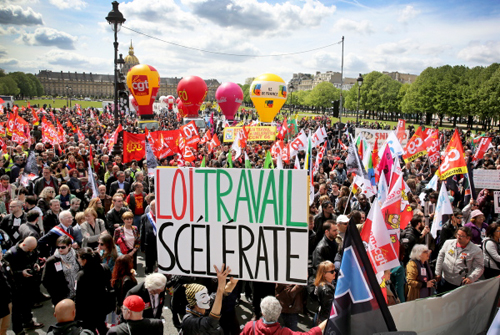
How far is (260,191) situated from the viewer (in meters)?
3.37

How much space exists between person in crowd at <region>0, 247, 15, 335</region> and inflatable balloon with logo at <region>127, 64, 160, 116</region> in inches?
1054

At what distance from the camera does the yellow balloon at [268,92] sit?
28609mm

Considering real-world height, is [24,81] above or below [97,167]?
above

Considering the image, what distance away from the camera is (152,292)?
4074 mm

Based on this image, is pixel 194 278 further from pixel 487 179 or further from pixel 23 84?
pixel 23 84

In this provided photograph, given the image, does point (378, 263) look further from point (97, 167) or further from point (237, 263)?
point (97, 167)

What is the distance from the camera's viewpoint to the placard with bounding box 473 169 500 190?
861 cm

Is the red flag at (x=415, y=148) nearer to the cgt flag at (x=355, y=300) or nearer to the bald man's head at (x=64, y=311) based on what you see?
the cgt flag at (x=355, y=300)

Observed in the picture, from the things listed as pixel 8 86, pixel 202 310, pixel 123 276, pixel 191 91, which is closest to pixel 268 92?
→ pixel 191 91

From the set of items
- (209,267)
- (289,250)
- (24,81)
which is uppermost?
(24,81)

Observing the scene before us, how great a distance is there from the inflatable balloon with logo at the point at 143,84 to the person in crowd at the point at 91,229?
25305mm

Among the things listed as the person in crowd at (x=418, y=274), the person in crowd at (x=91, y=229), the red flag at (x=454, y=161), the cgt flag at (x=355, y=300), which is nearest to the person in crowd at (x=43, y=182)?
the person in crowd at (x=91, y=229)

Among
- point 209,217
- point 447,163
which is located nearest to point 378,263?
point 209,217

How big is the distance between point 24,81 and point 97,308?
144 meters
